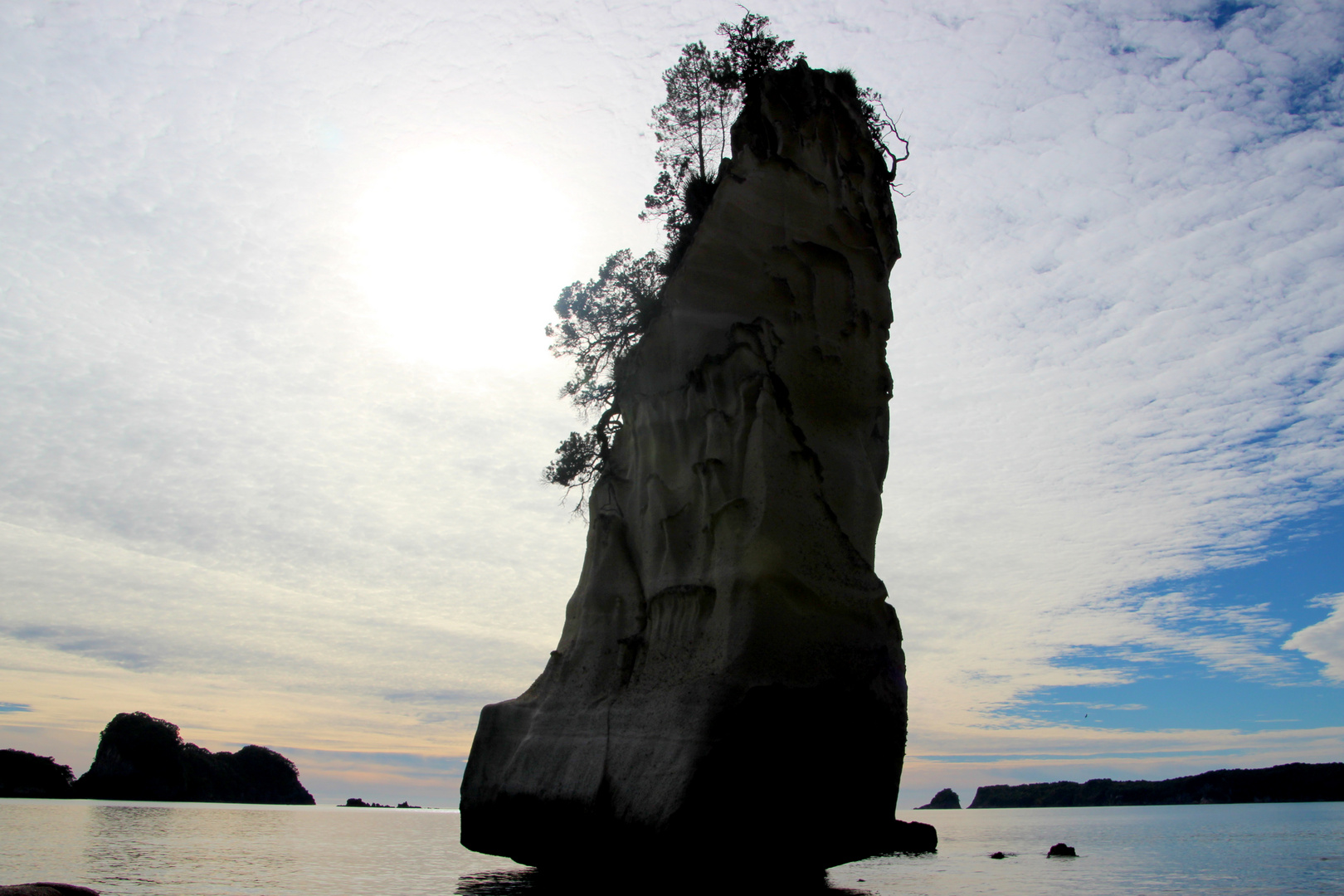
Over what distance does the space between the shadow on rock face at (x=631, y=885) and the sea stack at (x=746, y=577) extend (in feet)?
1.10

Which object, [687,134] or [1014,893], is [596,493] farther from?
[1014,893]

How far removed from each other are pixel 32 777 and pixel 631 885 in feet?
239

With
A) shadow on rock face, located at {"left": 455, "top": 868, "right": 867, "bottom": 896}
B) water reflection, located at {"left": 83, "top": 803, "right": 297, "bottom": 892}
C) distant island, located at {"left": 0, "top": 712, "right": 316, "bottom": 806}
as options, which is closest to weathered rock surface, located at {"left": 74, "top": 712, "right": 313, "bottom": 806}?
distant island, located at {"left": 0, "top": 712, "right": 316, "bottom": 806}

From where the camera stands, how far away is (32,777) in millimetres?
62094

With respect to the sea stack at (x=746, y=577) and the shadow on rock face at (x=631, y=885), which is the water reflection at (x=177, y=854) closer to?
the shadow on rock face at (x=631, y=885)

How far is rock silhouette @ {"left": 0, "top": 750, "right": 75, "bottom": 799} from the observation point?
6106cm

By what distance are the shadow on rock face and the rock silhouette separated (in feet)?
218

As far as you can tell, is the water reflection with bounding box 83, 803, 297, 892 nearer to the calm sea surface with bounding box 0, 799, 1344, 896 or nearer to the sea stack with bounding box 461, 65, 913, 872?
the calm sea surface with bounding box 0, 799, 1344, 896

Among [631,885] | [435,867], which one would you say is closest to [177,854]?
[435,867]

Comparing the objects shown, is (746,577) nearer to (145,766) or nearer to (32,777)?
(145,766)

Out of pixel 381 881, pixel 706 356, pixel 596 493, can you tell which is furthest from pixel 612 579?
pixel 381 881

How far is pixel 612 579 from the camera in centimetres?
1269

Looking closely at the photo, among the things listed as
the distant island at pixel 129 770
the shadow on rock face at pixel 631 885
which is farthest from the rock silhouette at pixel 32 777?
the shadow on rock face at pixel 631 885

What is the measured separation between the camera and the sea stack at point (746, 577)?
984 centimetres
